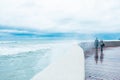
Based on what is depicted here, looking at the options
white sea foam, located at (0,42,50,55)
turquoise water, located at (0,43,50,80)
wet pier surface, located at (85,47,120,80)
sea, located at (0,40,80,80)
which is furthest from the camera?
white sea foam, located at (0,42,50,55)

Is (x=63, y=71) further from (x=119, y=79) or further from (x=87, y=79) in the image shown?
(x=119, y=79)

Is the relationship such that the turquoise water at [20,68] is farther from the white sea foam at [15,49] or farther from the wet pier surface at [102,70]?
the white sea foam at [15,49]

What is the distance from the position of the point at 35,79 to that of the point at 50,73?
0.27 meters

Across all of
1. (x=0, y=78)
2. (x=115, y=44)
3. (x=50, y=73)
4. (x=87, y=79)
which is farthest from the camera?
(x=115, y=44)

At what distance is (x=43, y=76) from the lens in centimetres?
209

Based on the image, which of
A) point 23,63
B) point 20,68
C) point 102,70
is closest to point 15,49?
point 23,63

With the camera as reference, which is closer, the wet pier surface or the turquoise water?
the wet pier surface

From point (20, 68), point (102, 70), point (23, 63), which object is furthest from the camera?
point (23, 63)

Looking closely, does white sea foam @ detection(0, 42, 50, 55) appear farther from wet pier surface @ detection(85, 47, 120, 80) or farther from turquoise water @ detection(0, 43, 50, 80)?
wet pier surface @ detection(85, 47, 120, 80)

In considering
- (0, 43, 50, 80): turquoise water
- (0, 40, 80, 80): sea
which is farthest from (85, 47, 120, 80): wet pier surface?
(0, 43, 50, 80): turquoise water

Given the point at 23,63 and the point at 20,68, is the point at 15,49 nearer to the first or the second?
the point at 23,63

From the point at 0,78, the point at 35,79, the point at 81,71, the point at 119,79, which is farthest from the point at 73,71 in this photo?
the point at 0,78

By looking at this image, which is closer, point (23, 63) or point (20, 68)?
point (20, 68)

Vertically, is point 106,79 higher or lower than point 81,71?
lower
